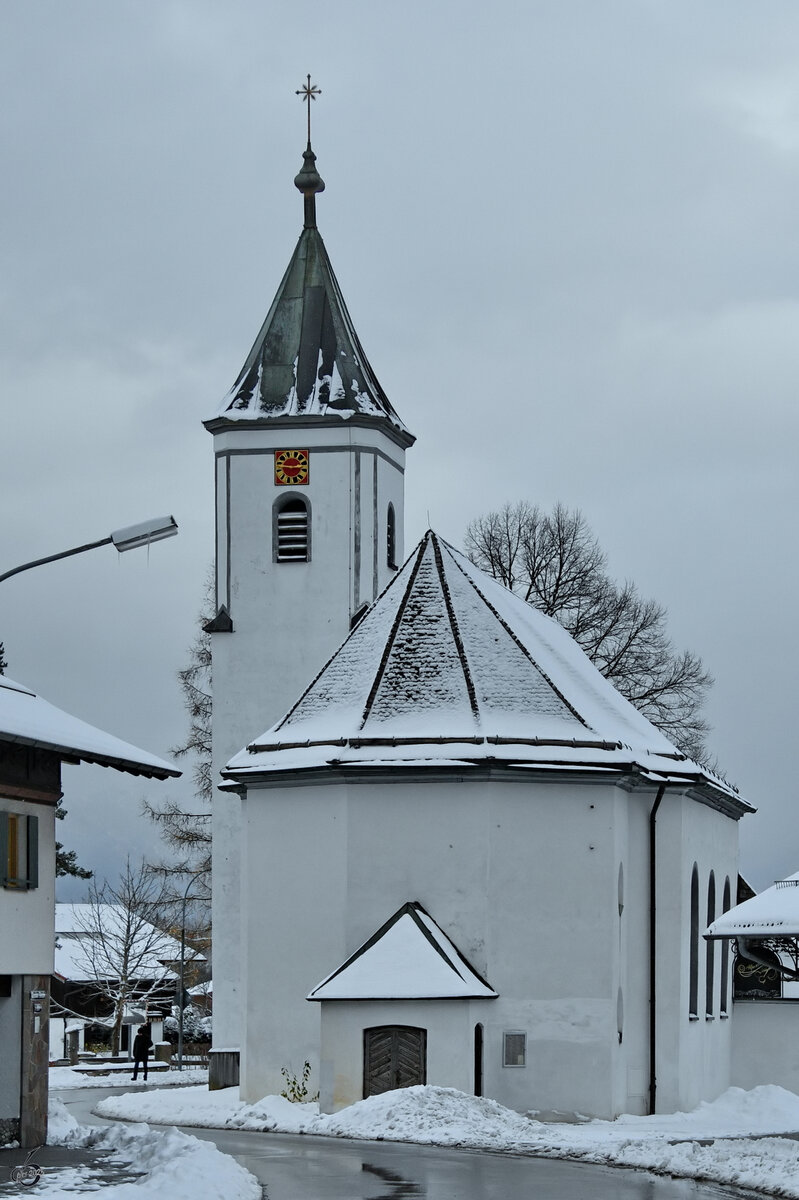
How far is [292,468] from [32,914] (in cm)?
2065

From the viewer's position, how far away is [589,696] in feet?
112

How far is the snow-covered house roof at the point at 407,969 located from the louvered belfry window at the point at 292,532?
42.0 ft

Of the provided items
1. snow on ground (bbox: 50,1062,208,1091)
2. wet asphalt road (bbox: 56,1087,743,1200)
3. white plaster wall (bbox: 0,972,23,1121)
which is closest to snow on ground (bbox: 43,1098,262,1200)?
wet asphalt road (bbox: 56,1087,743,1200)

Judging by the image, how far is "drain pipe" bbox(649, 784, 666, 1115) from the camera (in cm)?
3216

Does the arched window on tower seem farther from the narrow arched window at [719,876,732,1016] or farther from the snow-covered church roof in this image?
the narrow arched window at [719,876,732,1016]

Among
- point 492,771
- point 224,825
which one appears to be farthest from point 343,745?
point 224,825

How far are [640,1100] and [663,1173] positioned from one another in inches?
443

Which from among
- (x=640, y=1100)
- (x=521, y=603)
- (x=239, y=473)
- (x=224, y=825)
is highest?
(x=239, y=473)

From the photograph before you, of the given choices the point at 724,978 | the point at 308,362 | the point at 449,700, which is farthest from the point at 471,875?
the point at 308,362

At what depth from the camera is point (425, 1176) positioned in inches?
795

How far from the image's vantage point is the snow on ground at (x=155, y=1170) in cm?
1695

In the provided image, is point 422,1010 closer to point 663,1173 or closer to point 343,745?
point 343,745

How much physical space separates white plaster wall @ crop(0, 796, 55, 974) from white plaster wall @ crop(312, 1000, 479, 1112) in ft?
22.8

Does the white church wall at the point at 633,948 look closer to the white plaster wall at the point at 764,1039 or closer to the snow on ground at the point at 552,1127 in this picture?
the snow on ground at the point at 552,1127
